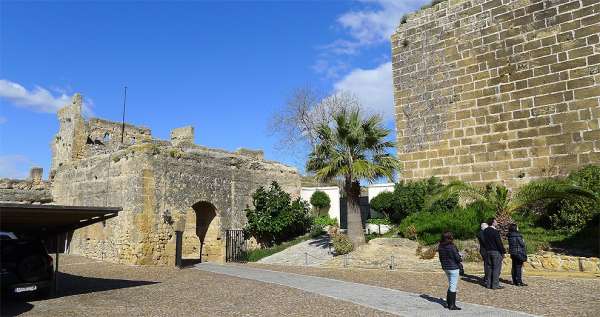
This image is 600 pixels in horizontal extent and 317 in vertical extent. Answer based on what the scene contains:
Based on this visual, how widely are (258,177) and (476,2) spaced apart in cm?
1148

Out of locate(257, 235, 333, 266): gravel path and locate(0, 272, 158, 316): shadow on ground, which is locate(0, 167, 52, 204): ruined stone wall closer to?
locate(0, 272, 158, 316): shadow on ground

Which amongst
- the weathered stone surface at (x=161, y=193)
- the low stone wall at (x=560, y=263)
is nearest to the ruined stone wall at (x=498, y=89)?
the low stone wall at (x=560, y=263)

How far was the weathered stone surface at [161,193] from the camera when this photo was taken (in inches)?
657

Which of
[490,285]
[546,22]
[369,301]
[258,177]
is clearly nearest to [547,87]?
[546,22]

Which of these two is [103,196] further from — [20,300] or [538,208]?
[538,208]

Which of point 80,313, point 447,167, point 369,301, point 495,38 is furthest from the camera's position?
point 447,167

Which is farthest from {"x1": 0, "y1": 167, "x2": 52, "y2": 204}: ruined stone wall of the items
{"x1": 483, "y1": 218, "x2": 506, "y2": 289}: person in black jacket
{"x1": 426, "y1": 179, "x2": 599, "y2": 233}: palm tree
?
{"x1": 483, "y1": 218, "x2": 506, "y2": 289}: person in black jacket

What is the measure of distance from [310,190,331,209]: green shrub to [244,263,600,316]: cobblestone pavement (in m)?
13.5

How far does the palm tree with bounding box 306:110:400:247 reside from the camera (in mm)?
14969

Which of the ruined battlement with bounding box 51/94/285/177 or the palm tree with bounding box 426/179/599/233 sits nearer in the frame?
the palm tree with bounding box 426/179/599/233

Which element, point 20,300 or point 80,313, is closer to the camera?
point 80,313

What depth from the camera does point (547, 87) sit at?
15.0 meters

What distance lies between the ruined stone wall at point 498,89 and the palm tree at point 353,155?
3234 mm

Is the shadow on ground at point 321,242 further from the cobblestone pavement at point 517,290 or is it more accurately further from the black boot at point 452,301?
the black boot at point 452,301
